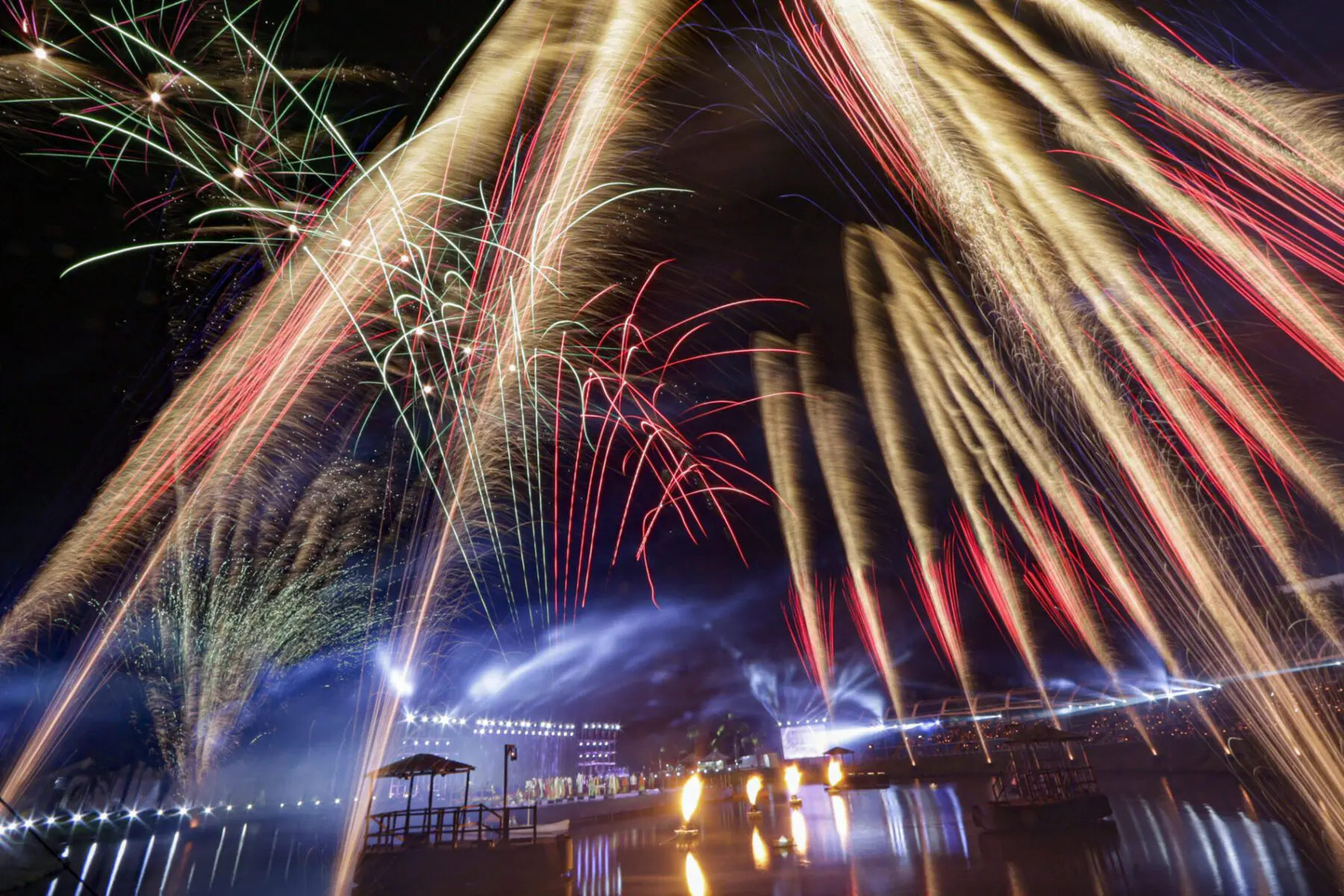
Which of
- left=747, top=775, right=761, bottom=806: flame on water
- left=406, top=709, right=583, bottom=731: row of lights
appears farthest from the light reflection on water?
left=406, top=709, right=583, bottom=731: row of lights

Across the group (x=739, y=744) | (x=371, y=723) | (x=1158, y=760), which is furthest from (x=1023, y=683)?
(x=371, y=723)

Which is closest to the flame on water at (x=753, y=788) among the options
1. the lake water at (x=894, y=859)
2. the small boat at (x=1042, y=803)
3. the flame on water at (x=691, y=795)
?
the lake water at (x=894, y=859)

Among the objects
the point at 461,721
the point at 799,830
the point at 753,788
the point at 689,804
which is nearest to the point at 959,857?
the point at 799,830

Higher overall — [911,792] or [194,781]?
[194,781]

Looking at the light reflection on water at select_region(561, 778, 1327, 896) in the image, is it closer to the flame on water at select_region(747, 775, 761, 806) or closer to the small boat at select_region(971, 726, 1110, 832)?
the small boat at select_region(971, 726, 1110, 832)

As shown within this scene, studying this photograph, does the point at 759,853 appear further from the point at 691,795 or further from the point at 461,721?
the point at 461,721

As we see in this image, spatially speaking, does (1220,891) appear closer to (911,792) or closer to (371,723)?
(911,792)
